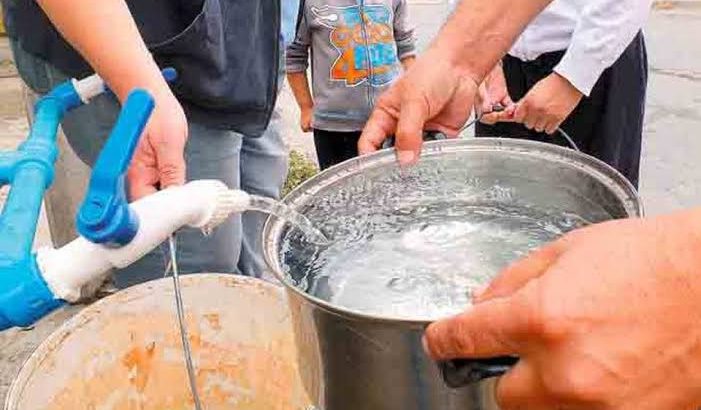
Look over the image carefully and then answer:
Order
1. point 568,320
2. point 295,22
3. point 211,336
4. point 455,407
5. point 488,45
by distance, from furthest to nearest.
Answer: point 295,22
point 211,336
point 488,45
point 455,407
point 568,320

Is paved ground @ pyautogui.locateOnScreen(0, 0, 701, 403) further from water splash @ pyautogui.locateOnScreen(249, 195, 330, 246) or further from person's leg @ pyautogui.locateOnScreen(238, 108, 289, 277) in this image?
water splash @ pyautogui.locateOnScreen(249, 195, 330, 246)

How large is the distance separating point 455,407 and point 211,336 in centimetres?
70

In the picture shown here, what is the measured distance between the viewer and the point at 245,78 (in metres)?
1.37

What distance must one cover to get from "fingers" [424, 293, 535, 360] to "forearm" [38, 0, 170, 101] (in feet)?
1.96

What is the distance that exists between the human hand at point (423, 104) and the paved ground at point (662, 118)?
1.14m

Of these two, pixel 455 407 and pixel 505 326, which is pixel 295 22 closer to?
pixel 455 407

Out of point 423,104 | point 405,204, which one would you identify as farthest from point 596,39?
point 405,204

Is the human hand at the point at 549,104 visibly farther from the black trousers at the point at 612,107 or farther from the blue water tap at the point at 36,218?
the blue water tap at the point at 36,218

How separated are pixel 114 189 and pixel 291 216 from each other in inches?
9.5

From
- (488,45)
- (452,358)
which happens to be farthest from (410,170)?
(452,358)

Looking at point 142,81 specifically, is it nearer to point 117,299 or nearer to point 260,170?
point 117,299

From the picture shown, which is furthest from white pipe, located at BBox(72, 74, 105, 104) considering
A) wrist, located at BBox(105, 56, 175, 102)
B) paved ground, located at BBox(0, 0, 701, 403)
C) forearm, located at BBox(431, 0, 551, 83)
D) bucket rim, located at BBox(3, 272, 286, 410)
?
paved ground, located at BBox(0, 0, 701, 403)

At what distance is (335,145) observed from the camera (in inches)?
94.2

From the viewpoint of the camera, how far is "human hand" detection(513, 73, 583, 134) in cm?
176
